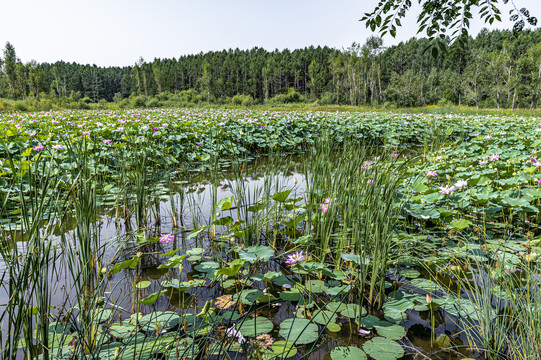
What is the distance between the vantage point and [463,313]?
4.33 feet

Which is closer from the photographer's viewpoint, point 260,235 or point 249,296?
point 249,296

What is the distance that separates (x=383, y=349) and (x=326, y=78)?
203 feet

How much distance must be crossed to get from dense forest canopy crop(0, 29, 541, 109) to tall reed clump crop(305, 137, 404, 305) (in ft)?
96.2

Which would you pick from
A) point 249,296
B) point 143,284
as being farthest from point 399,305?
point 143,284

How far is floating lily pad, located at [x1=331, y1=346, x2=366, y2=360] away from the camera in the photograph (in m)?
1.11

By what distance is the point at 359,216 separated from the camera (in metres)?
1.64

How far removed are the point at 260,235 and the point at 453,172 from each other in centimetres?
235

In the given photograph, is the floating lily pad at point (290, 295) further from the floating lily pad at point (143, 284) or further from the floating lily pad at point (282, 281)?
the floating lily pad at point (143, 284)

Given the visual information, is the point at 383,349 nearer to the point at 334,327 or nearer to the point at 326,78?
the point at 334,327

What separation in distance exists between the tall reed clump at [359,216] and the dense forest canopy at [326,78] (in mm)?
29320

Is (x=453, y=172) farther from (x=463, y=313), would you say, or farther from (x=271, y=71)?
(x=271, y=71)

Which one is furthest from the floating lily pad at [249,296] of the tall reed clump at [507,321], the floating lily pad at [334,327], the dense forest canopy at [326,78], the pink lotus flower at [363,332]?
the dense forest canopy at [326,78]

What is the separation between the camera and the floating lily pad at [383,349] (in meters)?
1.12

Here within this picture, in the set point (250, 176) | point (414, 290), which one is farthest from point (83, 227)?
point (250, 176)
